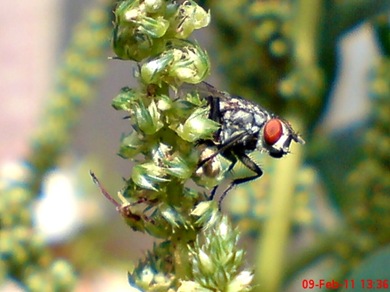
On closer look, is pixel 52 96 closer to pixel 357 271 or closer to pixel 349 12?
pixel 349 12

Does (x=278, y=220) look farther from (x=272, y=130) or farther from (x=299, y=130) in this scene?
(x=272, y=130)

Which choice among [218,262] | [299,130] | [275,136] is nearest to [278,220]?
[299,130]

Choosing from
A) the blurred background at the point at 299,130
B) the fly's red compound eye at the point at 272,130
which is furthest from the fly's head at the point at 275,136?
the blurred background at the point at 299,130

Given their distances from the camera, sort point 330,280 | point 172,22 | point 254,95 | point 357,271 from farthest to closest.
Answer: point 254,95, point 330,280, point 357,271, point 172,22

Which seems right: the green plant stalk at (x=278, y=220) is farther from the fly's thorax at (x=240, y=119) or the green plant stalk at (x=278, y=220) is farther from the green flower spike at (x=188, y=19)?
the green flower spike at (x=188, y=19)

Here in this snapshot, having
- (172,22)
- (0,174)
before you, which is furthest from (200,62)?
(0,174)

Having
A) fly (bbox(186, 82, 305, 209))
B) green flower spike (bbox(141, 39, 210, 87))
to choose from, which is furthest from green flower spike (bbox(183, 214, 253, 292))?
fly (bbox(186, 82, 305, 209))

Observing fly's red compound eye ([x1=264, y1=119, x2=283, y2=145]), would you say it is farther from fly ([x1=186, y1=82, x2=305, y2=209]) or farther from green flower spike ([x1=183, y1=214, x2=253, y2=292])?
green flower spike ([x1=183, y1=214, x2=253, y2=292])
